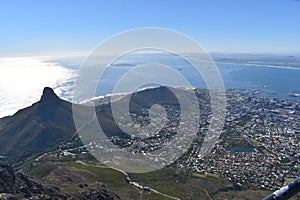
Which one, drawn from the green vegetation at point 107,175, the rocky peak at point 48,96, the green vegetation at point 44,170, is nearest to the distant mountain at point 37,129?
the rocky peak at point 48,96

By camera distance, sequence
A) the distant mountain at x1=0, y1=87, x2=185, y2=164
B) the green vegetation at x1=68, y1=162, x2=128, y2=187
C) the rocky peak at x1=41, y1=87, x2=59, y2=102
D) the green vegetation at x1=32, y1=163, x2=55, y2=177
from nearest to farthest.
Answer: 1. the green vegetation at x1=68, y1=162, x2=128, y2=187
2. the green vegetation at x1=32, y1=163, x2=55, y2=177
3. the distant mountain at x1=0, y1=87, x2=185, y2=164
4. the rocky peak at x1=41, y1=87, x2=59, y2=102

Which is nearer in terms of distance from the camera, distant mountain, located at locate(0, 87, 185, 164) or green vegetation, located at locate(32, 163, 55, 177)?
green vegetation, located at locate(32, 163, 55, 177)

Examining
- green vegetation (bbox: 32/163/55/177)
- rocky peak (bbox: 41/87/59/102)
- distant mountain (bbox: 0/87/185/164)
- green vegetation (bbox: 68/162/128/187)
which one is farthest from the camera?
rocky peak (bbox: 41/87/59/102)

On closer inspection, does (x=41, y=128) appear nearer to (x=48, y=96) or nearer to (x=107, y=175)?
(x=48, y=96)

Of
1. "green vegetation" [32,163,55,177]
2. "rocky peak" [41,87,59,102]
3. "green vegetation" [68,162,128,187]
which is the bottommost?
"green vegetation" [68,162,128,187]

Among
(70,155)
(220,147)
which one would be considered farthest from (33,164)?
(220,147)

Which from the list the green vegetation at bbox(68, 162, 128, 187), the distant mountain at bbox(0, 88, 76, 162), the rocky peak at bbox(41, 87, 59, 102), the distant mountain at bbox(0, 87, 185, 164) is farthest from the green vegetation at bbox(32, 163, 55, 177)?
the rocky peak at bbox(41, 87, 59, 102)

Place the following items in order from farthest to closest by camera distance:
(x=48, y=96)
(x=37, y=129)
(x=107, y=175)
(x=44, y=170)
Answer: (x=48, y=96) → (x=37, y=129) → (x=44, y=170) → (x=107, y=175)

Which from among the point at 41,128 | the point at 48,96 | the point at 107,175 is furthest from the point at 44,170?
the point at 48,96

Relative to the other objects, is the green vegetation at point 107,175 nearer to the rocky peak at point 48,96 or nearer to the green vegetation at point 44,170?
the green vegetation at point 44,170

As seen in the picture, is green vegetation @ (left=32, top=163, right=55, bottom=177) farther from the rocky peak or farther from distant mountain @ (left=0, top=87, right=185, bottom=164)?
the rocky peak

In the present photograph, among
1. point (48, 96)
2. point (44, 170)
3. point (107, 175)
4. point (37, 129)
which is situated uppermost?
point (48, 96)

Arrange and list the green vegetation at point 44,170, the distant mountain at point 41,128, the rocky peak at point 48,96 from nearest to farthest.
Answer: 1. the green vegetation at point 44,170
2. the distant mountain at point 41,128
3. the rocky peak at point 48,96
